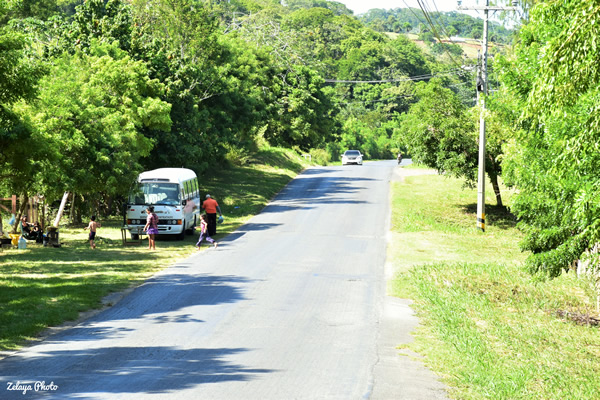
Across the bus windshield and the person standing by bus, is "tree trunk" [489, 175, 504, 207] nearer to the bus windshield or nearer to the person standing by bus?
the bus windshield

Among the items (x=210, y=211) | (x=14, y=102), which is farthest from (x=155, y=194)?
(x=14, y=102)

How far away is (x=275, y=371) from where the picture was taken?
35.2 feet

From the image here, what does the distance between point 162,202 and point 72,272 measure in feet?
27.7

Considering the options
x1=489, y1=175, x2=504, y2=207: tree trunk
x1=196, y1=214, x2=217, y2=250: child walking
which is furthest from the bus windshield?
x1=489, y1=175, x2=504, y2=207: tree trunk

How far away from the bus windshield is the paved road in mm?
4172

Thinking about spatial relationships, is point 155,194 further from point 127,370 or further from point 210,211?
point 127,370

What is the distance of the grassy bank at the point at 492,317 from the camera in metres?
11.0

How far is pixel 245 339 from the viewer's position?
1291cm

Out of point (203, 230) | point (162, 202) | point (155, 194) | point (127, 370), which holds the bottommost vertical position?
point (127, 370)

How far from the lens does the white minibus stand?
28.0 metres

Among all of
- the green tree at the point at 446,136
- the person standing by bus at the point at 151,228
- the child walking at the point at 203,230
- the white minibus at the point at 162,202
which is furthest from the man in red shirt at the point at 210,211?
the green tree at the point at 446,136

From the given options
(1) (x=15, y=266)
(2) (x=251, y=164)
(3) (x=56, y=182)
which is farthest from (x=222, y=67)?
(1) (x=15, y=266)

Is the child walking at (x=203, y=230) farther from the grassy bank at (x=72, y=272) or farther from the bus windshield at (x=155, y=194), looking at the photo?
the bus windshield at (x=155, y=194)

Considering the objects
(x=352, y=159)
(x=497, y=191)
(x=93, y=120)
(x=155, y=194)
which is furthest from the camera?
(x=352, y=159)
